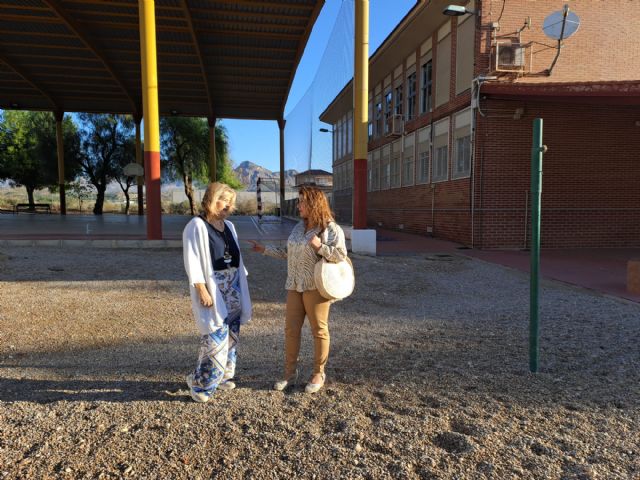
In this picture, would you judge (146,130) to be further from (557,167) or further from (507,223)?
(557,167)

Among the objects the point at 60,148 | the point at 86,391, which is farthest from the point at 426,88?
the point at 60,148

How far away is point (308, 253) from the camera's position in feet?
10.2

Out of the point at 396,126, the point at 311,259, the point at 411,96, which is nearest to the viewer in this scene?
the point at 311,259

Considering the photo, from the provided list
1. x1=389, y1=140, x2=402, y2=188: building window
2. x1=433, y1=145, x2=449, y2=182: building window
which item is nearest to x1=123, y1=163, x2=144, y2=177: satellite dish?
x1=389, y1=140, x2=402, y2=188: building window

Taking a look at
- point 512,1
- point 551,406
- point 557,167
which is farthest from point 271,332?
point 512,1

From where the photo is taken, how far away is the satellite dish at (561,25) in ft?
36.3

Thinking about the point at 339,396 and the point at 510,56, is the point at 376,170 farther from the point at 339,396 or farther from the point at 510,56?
the point at 339,396

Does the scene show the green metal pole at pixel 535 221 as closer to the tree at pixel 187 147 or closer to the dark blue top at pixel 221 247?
the dark blue top at pixel 221 247

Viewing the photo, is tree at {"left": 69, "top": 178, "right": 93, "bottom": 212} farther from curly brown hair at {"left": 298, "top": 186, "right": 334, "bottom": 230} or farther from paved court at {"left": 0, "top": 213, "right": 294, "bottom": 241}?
curly brown hair at {"left": 298, "top": 186, "right": 334, "bottom": 230}

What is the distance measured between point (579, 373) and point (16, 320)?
5.80 meters

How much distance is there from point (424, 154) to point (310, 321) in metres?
14.4

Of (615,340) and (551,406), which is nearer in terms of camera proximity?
(551,406)

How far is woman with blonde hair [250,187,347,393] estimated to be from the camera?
3.06m

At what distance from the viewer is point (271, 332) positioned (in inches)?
193
